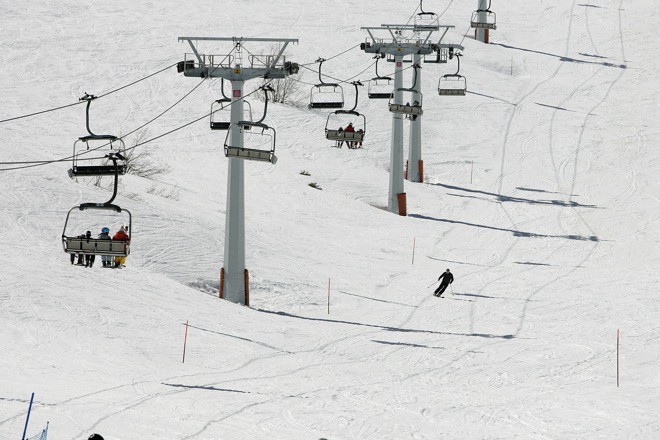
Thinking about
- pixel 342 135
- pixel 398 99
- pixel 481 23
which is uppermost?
pixel 481 23

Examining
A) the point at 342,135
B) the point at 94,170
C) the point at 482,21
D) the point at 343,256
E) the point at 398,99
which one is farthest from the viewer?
the point at 482,21

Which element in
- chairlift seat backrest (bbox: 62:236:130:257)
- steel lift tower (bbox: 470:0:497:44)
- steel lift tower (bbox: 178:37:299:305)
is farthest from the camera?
steel lift tower (bbox: 470:0:497:44)

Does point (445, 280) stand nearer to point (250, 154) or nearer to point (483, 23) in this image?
point (250, 154)

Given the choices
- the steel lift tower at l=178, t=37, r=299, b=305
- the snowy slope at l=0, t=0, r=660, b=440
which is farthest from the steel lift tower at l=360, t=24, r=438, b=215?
the steel lift tower at l=178, t=37, r=299, b=305

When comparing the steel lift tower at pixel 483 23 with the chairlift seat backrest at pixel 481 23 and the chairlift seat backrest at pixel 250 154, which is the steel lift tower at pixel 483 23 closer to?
the chairlift seat backrest at pixel 481 23

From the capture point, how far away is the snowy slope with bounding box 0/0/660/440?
2028cm

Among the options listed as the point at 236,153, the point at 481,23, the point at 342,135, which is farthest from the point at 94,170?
the point at 481,23

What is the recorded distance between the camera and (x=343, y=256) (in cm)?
3616

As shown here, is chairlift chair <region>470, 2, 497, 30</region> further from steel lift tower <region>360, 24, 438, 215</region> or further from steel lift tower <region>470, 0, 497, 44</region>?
steel lift tower <region>360, 24, 438, 215</region>

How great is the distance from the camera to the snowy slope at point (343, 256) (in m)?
20.3

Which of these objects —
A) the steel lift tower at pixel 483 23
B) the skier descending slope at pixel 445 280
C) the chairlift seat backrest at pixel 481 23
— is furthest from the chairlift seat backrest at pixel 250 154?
the steel lift tower at pixel 483 23

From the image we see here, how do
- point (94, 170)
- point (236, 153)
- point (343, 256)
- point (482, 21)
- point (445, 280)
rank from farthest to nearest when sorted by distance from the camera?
point (482, 21) < point (343, 256) < point (445, 280) < point (236, 153) < point (94, 170)

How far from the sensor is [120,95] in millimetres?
57812

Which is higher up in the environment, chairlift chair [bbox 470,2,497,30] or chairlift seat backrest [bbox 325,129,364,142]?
chairlift chair [bbox 470,2,497,30]
